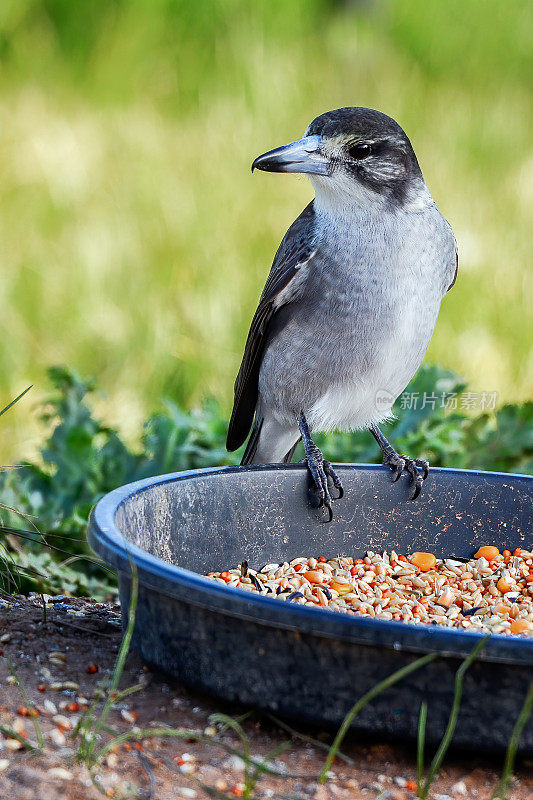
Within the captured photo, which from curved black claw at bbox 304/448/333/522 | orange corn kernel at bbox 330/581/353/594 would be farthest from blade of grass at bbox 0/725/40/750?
curved black claw at bbox 304/448/333/522

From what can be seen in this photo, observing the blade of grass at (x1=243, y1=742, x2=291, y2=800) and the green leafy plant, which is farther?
the green leafy plant

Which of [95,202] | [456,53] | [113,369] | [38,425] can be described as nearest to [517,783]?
[38,425]

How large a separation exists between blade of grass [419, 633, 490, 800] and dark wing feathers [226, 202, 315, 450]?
1.90 m

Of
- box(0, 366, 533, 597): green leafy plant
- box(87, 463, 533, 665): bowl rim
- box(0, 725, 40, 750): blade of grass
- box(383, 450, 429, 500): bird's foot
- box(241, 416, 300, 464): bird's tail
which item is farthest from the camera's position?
box(241, 416, 300, 464): bird's tail

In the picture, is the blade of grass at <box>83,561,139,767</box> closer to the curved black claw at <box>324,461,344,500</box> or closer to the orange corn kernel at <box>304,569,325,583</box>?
the orange corn kernel at <box>304,569,325,583</box>

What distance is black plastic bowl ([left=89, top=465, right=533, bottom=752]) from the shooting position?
2.15 m

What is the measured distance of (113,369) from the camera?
5723mm

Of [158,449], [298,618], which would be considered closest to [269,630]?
[298,618]

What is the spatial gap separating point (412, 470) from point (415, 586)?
0.48 metres

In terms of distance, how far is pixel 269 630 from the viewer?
226 cm

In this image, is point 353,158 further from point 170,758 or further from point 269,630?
point 170,758

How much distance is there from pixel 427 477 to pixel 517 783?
1320 millimetres

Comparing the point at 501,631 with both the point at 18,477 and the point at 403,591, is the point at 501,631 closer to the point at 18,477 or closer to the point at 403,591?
the point at 403,591

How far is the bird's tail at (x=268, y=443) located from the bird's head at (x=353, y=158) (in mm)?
928
